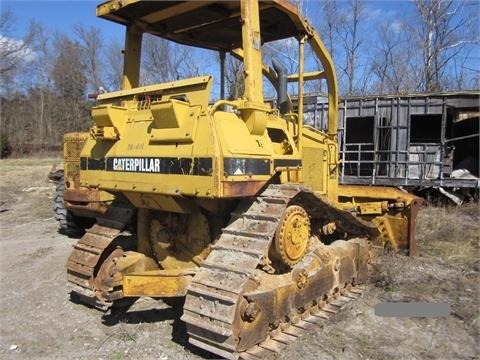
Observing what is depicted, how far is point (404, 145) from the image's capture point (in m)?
16.1

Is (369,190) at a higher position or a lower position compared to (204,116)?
lower

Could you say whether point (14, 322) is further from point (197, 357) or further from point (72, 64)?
point (72, 64)

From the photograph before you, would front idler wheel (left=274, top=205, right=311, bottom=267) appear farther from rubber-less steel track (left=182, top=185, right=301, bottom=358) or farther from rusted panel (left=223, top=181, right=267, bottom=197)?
rusted panel (left=223, top=181, right=267, bottom=197)

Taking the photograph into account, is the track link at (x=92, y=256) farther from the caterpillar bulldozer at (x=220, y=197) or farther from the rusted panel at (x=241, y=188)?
the rusted panel at (x=241, y=188)

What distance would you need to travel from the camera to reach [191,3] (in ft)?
15.3

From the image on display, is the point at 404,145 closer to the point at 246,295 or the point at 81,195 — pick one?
the point at 81,195

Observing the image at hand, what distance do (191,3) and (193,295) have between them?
2795mm

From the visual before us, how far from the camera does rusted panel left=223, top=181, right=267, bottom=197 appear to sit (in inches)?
152

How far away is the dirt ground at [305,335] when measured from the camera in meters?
4.22

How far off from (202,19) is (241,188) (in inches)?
88.6

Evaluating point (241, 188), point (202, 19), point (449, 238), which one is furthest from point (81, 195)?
point (449, 238)

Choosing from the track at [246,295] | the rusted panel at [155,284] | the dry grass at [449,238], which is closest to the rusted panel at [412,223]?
the dry grass at [449,238]

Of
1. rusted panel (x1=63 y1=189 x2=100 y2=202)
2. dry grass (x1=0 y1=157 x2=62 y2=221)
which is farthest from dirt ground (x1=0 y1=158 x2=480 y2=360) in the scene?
dry grass (x1=0 y1=157 x2=62 y2=221)

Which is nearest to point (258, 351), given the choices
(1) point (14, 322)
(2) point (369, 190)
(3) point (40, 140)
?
(1) point (14, 322)
